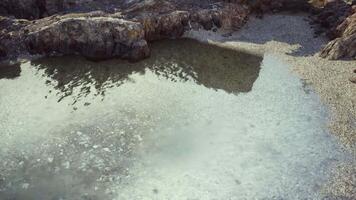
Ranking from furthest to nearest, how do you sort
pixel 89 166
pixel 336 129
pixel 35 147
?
pixel 336 129
pixel 35 147
pixel 89 166

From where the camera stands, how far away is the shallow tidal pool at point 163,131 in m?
29.0

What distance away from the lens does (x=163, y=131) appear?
3550 cm

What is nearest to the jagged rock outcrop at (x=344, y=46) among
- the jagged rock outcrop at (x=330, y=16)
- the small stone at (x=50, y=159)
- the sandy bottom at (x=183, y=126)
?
the sandy bottom at (x=183, y=126)

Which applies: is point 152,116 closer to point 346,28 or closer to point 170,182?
point 170,182

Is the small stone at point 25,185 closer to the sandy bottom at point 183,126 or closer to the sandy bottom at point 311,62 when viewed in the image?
the sandy bottom at point 183,126

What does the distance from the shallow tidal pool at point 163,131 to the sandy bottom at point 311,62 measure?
3.88ft

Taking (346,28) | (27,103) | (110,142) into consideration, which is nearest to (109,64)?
(27,103)

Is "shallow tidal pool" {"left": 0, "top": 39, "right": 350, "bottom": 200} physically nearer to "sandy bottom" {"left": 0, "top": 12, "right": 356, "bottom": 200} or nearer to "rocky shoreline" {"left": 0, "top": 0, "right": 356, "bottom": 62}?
"sandy bottom" {"left": 0, "top": 12, "right": 356, "bottom": 200}

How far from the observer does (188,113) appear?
38.3m

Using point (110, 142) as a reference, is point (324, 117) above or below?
below

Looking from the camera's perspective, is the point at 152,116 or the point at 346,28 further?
the point at 346,28

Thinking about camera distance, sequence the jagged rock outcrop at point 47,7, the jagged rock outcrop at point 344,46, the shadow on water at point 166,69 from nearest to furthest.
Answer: the shadow on water at point 166,69, the jagged rock outcrop at point 344,46, the jagged rock outcrop at point 47,7

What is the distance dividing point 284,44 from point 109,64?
937 inches

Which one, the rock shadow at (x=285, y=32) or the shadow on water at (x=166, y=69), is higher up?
the shadow on water at (x=166, y=69)
